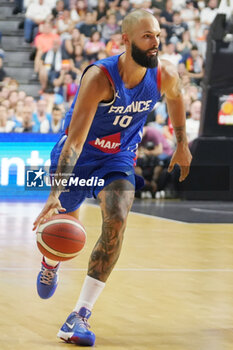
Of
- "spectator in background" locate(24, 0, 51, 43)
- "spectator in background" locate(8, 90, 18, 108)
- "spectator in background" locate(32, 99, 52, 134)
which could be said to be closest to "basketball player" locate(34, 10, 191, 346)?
"spectator in background" locate(32, 99, 52, 134)

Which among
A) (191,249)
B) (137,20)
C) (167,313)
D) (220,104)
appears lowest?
(220,104)

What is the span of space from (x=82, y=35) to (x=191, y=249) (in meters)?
10.7

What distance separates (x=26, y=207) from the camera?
14.1 m

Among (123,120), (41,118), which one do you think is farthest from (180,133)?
(41,118)

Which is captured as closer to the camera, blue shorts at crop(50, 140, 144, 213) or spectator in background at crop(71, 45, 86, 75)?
blue shorts at crop(50, 140, 144, 213)

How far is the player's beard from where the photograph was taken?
16.6 feet

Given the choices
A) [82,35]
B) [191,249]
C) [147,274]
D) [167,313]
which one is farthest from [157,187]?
[167,313]

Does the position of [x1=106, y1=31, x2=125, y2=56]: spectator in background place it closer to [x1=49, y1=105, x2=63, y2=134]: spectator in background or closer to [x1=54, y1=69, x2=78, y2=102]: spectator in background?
[x1=54, y1=69, x2=78, y2=102]: spectator in background

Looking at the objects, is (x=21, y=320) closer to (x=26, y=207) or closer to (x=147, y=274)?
(x=147, y=274)

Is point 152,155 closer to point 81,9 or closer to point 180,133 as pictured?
point 81,9

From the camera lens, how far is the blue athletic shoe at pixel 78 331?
4.85 m

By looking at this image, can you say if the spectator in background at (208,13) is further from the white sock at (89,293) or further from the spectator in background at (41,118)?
the white sock at (89,293)

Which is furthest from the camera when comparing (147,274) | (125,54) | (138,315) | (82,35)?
(82,35)

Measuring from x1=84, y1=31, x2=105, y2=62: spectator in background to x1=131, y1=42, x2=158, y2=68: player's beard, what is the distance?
14.1 meters
